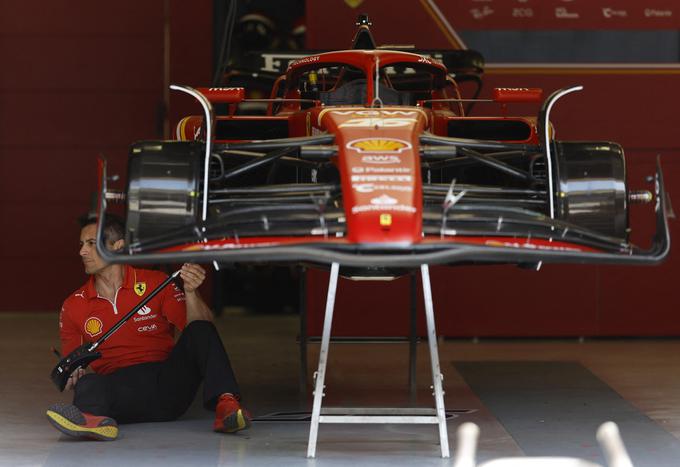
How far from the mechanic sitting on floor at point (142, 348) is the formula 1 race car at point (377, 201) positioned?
0.50 meters

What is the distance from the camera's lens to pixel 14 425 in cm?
653

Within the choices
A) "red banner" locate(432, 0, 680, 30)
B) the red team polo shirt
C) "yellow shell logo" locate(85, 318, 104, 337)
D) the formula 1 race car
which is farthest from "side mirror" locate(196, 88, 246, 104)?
"red banner" locate(432, 0, 680, 30)

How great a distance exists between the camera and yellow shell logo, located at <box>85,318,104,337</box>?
6387 mm

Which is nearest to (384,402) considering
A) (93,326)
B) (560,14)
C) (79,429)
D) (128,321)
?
(128,321)

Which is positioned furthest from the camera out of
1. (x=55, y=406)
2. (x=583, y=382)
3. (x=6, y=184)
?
(x=6, y=184)

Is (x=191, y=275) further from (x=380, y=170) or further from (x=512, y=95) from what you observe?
(x=512, y=95)

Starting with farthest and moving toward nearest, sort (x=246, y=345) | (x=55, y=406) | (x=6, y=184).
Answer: (x=6, y=184)
(x=246, y=345)
(x=55, y=406)

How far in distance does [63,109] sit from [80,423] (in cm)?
638

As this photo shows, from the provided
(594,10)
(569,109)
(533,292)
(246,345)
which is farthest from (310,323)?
(594,10)

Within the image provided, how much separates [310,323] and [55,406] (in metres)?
4.27

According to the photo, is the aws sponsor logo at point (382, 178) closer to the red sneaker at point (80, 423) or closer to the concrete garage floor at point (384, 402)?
the concrete garage floor at point (384, 402)

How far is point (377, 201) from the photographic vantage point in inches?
214

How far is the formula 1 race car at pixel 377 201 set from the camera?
17.8ft

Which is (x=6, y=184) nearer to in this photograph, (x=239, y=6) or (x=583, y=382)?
(x=239, y=6)
